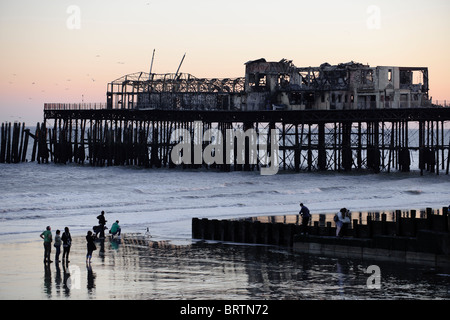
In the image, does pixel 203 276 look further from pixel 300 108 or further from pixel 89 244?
pixel 300 108

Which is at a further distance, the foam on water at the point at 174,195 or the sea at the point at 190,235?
the foam on water at the point at 174,195

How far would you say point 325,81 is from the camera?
82312 mm

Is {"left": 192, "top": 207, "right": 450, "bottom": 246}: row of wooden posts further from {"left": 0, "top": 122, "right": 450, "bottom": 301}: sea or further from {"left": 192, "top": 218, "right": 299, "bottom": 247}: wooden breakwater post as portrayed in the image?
{"left": 0, "top": 122, "right": 450, "bottom": 301}: sea

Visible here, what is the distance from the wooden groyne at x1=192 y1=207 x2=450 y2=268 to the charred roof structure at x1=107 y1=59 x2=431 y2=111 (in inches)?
1905

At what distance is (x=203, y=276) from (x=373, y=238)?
6.21 m

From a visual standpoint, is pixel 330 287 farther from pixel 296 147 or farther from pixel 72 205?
pixel 296 147

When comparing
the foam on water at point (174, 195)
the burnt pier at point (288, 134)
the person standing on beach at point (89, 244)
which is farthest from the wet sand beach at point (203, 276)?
the burnt pier at point (288, 134)

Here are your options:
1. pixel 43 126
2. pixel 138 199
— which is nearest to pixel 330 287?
pixel 138 199

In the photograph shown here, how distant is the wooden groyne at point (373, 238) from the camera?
26.7 meters

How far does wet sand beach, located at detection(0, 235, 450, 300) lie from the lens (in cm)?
2270

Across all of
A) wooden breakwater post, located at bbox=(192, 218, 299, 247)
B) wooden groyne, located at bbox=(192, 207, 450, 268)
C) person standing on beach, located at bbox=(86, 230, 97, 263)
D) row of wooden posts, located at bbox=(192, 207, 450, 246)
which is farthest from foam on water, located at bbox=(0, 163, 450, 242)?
person standing on beach, located at bbox=(86, 230, 97, 263)

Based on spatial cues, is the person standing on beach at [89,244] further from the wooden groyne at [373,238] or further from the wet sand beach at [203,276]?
the wooden groyne at [373,238]

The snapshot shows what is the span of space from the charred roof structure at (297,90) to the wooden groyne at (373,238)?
4838cm
